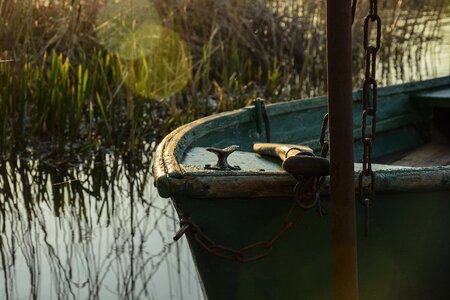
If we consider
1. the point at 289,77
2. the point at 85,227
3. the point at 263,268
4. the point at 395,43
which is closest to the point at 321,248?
the point at 263,268

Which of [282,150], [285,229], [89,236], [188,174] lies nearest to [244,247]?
[285,229]

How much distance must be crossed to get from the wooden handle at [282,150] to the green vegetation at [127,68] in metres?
2.65

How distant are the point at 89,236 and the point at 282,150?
1943mm

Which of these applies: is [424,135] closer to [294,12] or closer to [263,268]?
[263,268]

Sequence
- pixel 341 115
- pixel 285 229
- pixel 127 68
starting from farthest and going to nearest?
pixel 127 68, pixel 285 229, pixel 341 115

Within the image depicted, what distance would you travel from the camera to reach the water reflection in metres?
4.20

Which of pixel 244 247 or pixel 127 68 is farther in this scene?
pixel 127 68

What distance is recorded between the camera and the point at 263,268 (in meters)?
3.00

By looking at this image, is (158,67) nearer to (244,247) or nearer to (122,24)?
(122,24)

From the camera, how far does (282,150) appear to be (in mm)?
3172

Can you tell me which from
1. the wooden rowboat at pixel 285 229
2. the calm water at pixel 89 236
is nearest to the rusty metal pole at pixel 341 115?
the wooden rowboat at pixel 285 229

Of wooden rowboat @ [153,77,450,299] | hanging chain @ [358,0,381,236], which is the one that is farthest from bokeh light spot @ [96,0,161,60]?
hanging chain @ [358,0,381,236]

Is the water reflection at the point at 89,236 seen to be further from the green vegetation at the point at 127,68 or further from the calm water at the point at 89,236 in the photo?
the green vegetation at the point at 127,68

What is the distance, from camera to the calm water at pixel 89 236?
165 inches
